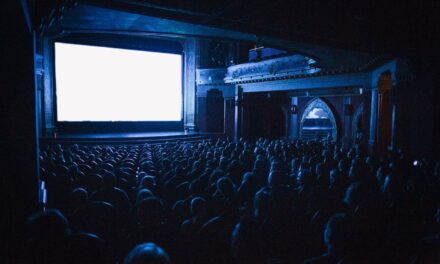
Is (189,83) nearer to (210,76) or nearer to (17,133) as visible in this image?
(210,76)

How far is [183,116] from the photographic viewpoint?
23.1m

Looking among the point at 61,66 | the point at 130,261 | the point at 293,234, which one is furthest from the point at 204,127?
the point at 130,261

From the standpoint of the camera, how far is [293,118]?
21828 mm

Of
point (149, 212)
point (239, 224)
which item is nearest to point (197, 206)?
point (149, 212)

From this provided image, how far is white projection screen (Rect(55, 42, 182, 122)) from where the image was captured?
18750mm

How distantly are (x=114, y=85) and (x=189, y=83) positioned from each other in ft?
17.9

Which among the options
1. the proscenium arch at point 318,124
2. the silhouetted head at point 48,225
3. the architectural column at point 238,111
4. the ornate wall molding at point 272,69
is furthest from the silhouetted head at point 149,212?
the proscenium arch at point 318,124

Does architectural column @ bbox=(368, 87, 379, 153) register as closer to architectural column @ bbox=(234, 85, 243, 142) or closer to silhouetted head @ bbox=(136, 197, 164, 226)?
architectural column @ bbox=(234, 85, 243, 142)

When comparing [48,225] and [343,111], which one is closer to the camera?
[48,225]

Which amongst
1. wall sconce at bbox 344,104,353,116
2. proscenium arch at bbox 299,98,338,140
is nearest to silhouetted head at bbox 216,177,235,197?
wall sconce at bbox 344,104,353,116

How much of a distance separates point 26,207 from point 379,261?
4.60 metres

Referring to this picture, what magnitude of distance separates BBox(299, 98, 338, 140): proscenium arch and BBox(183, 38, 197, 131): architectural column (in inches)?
312


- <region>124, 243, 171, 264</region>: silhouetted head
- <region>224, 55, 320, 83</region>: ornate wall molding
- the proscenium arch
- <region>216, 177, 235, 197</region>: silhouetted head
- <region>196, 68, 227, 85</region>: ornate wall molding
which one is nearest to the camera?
<region>124, 243, 171, 264</region>: silhouetted head

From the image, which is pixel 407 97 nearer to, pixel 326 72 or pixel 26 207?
pixel 326 72
